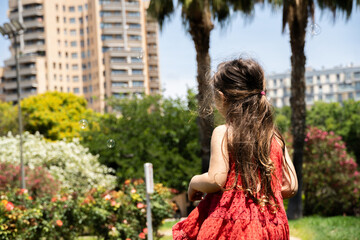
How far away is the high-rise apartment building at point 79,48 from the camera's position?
8231cm

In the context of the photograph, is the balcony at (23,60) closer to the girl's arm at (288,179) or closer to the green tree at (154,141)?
the green tree at (154,141)

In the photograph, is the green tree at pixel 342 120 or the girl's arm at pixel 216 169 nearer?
the girl's arm at pixel 216 169

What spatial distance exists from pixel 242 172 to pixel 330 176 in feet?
55.3

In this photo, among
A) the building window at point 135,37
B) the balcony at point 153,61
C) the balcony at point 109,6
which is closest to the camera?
the balcony at point 109,6

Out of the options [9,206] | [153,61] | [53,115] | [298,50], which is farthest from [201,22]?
[153,61]

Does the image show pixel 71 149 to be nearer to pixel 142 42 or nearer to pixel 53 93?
pixel 53 93

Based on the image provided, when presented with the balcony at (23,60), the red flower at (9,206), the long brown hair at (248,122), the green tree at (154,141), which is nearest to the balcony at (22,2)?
the balcony at (23,60)

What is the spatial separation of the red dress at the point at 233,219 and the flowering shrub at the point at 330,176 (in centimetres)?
1650

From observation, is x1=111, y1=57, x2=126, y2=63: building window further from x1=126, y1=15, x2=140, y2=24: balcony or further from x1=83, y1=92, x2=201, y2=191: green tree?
x1=83, y1=92, x2=201, y2=191: green tree

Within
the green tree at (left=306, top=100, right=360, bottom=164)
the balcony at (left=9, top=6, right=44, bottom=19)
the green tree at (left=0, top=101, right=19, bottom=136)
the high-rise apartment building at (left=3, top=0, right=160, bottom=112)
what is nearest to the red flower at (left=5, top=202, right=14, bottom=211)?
the green tree at (left=306, top=100, right=360, bottom=164)

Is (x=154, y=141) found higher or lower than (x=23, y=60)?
lower

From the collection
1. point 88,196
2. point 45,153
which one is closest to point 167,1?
point 88,196

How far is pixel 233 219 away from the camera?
2.46 m

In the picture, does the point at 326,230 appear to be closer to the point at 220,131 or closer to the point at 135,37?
the point at 220,131
